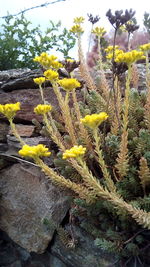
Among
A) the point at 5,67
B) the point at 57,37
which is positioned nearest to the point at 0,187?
the point at 5,67

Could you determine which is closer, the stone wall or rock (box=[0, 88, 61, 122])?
the stone wall

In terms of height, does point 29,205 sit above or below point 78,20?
below

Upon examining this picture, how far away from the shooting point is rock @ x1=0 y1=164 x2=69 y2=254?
78.6 inches

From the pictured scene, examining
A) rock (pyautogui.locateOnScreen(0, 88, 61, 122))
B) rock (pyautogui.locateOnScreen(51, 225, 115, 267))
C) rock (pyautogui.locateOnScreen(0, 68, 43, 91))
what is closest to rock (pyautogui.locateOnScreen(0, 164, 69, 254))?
rock (pyautogui.locateOnScreen(51, 225, 115, 267))

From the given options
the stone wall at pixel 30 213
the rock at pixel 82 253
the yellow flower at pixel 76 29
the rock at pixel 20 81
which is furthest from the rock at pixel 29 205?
the yellow flower at pixel 76 29

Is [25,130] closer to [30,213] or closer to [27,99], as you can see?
[27,99]

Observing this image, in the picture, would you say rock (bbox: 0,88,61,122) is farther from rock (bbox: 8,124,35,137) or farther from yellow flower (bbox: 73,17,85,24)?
yellow flower (bbox: 73,17,85,24)

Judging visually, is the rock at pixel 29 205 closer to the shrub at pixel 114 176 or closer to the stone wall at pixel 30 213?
the stone wall at pixel 30 213

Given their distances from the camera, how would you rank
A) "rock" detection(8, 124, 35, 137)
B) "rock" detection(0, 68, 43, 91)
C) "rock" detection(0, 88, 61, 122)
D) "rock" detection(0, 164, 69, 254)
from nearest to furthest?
"rock" detection(0, 164, 69, 254) → "rock" detection(8, 124, 35, 137) → "rock" detection(0, 88, 61, 122) → "rock" detection(0, 68, 43, 91)

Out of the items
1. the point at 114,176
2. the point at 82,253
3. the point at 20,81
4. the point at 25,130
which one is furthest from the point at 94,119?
the point at 20,81

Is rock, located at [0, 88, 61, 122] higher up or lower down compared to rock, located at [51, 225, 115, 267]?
higher up

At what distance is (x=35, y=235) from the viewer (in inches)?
80.3

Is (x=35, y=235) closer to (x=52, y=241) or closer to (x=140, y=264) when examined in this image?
(x=52, y=241)

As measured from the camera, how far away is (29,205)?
84.0 inches
